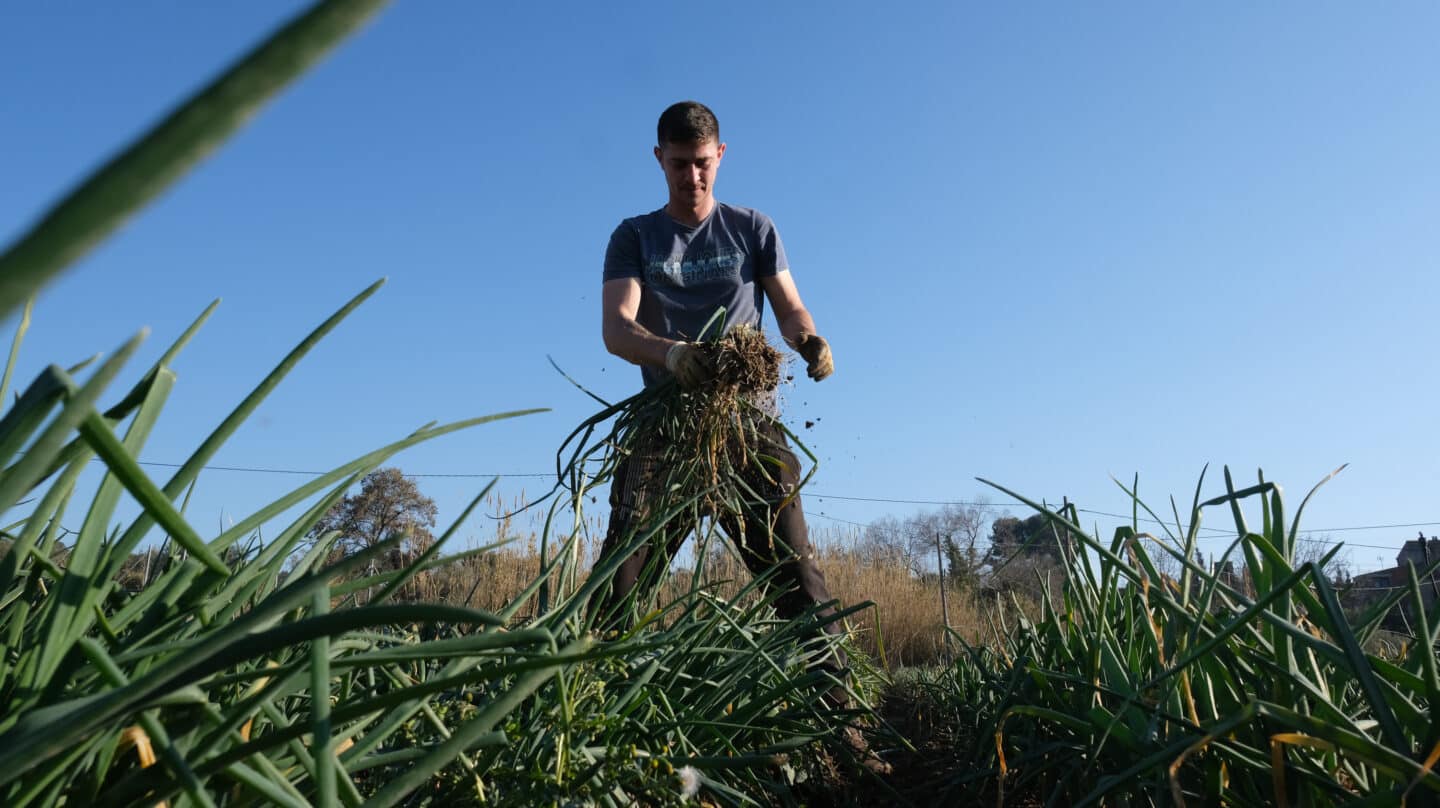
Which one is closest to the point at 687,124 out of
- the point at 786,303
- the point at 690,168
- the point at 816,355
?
the point at 690,168

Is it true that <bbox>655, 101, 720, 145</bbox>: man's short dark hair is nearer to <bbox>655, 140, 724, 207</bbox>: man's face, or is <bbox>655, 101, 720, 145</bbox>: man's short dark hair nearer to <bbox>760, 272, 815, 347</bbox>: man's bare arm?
<bbox>655, 140, 724, 207</bbox>: man's face

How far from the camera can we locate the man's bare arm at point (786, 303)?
337cm

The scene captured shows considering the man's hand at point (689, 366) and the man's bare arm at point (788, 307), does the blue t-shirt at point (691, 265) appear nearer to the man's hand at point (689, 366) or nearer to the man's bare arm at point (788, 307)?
the man's bare arm at point (788, 307)

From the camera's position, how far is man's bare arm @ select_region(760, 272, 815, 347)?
3367 millimetres

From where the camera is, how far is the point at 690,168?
10.8ft

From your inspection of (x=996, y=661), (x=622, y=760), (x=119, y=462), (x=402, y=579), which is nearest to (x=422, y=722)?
(x=622, y=760)

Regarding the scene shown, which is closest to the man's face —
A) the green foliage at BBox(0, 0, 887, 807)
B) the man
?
the man

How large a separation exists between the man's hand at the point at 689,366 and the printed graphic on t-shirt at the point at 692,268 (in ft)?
2.61

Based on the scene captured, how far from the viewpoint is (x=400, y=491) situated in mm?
16766

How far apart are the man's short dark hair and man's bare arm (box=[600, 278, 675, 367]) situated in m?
0.47

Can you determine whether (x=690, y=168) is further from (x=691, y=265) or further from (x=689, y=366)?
(x=689, y=366)

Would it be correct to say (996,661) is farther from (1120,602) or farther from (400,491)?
(400,491)

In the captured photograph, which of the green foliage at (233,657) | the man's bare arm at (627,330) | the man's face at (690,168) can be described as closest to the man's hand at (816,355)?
the man's bare arm at (627,330)

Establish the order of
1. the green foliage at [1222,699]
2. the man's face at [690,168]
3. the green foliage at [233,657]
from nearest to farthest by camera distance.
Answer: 1. the green foliage at [233,657]
2. the green foliage at [1222,699]
3. the man's face at [690,168]
